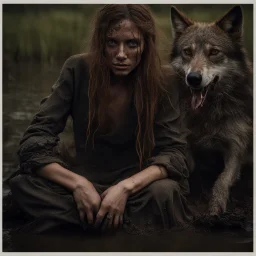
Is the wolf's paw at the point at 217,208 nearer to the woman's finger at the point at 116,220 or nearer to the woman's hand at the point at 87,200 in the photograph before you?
the woman's finger at the point at 116,220

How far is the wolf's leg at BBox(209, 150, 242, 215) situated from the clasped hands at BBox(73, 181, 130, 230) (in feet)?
3.56

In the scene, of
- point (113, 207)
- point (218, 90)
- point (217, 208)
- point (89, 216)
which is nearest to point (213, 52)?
point (218, 90)

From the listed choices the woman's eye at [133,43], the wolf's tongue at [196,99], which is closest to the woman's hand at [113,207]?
the woman's eye at [133,43]

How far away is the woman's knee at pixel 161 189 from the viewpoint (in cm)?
380

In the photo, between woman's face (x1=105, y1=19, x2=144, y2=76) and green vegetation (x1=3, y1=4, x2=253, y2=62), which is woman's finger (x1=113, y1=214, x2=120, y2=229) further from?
green vegetation (x1=3, y1=4, x2=253, y2=62)

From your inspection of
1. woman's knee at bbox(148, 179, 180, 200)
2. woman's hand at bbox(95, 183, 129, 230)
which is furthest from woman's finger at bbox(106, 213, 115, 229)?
woman's knee at bbox(148, 179, 180, 200)

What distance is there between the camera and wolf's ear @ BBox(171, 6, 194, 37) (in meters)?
5.05

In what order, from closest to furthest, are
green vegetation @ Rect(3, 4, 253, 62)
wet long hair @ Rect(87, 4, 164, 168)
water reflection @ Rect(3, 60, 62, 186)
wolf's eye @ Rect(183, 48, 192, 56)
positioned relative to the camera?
wet long hair @ Rect(87, 4, 164, 168)
wolf's eye @ Rect(183, 48, 192, 56)
water reflection @ Rect(3, 60, 62, 186)
green vegetation @ Rect(3, 4, 253, 62)

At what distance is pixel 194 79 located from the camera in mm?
4539

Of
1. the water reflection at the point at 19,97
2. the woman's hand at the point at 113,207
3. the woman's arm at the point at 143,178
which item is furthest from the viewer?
the water reflection at the point at 19,97

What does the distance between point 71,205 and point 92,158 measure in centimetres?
58

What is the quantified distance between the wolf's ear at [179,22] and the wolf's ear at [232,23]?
12.0 inches

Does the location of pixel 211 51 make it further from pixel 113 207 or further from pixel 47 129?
pixel 113 207

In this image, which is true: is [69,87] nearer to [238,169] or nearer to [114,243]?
[114,243]
